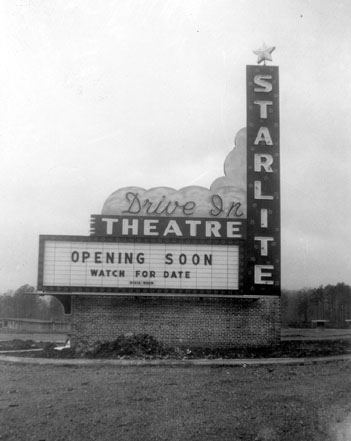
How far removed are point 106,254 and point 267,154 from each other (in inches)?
269

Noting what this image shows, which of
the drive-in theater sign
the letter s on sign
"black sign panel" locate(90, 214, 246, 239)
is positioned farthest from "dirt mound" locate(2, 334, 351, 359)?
the letter s on sign

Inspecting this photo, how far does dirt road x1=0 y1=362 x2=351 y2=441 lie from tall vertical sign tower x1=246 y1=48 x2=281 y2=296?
221 inches

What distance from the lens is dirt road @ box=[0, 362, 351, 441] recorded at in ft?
23.0

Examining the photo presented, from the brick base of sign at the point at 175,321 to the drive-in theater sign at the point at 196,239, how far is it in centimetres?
17

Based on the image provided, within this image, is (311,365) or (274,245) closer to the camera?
(311,365)

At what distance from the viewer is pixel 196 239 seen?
17469 millimetres

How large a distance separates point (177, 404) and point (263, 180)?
37.6 feet

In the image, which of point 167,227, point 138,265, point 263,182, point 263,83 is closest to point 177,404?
point 138,265

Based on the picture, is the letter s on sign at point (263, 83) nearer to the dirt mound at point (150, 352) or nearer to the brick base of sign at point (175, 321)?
the brick base of sign at point (175, 321)

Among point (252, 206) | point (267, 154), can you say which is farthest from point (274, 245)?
point (267, 154)

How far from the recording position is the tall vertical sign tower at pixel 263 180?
59.5ft

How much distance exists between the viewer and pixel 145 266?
17.4 metres

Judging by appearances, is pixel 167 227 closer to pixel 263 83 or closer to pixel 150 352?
pixel 150 352

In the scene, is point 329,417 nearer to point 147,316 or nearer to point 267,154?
point 147,316
